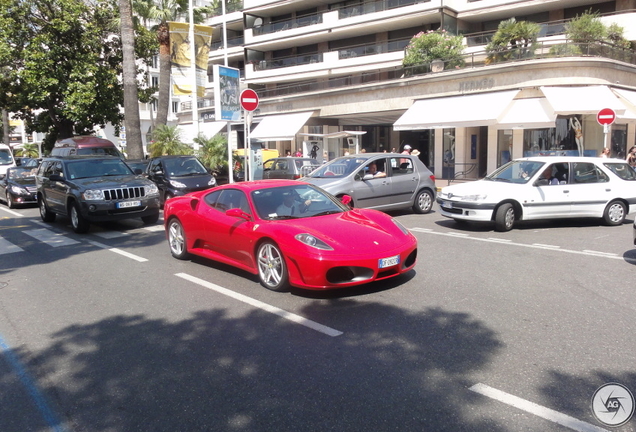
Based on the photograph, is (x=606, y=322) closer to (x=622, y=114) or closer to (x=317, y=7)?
(x=622, y=114)

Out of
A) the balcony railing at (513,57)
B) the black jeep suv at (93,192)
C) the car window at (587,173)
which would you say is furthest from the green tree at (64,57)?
the car window at (587,173)

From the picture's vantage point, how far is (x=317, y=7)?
127 ft

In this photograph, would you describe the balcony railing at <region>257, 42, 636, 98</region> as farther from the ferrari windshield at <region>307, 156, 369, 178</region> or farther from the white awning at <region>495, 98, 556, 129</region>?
the ferrari windshield at <region>307, 156, 369, 178</region>

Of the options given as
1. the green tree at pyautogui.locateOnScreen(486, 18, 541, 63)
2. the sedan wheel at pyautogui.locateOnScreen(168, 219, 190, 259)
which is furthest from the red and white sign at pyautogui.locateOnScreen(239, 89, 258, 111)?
the green tree at pyautogui.locateOnScreen(486, 18, 541, 63)

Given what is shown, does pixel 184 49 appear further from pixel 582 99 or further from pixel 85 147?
pixel 582 99

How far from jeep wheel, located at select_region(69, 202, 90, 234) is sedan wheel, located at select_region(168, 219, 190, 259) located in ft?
12.6

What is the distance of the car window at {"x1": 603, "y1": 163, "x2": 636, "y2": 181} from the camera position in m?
11.6

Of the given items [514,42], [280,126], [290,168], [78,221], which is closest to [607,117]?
[514,42]

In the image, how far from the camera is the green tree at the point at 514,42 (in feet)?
74.6

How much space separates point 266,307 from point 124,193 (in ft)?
23.7

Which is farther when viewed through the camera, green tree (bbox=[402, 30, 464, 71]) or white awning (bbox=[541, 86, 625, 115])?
green tree (bbox=[402, 30, 464, 71])

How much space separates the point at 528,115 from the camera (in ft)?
70.0

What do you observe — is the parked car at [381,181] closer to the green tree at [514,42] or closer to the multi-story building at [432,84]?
the multi-story building at [432,84]

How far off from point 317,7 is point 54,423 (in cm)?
3901
